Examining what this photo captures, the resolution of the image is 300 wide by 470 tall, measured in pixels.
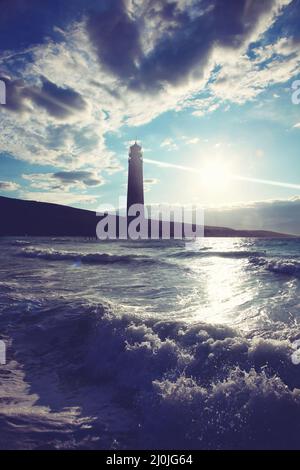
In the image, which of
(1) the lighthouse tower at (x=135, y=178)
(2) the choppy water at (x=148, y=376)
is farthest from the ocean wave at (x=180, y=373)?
(1) the lighthouse tower at (x=135, y=178)

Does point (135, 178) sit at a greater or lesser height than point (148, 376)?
greater

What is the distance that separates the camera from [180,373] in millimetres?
4266

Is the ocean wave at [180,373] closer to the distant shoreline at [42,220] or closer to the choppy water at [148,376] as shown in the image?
the choppy water at [148,376]

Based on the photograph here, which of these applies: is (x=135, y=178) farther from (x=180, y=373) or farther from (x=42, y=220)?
(x=180, y=373)

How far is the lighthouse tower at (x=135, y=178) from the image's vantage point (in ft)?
272

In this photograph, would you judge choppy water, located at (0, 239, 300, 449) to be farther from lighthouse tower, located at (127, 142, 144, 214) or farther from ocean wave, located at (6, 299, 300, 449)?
lighthouse tower, located at (127, 142, 144, 214)

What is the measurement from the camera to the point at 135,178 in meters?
82.9

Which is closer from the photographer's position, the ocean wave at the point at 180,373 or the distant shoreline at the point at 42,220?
the ocean wave at the point at 180,373

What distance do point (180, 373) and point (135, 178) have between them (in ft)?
265

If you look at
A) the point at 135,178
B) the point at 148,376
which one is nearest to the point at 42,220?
the point at 135,178

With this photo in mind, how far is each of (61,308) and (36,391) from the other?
142 inches

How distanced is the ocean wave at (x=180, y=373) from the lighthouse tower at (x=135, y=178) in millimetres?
77483

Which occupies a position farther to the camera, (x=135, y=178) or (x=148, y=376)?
(x=135, y=178)
